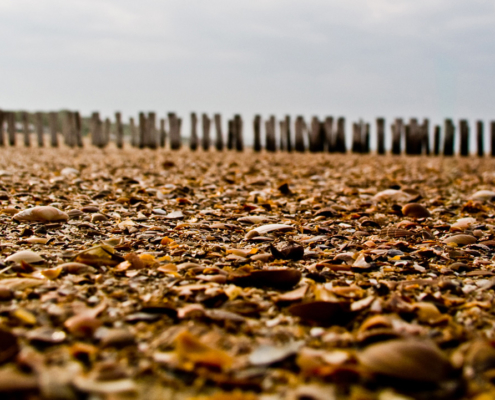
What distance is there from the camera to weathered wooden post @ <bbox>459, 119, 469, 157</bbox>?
502 inches

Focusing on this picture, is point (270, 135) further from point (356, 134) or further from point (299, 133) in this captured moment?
point (356, 134)

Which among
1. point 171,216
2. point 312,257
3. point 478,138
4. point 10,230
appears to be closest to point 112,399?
point 312,257

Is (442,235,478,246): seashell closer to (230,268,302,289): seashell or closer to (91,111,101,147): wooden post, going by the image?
(230,268,302,289): seashell

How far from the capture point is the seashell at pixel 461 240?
2.57m

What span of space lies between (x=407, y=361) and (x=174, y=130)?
1180cm

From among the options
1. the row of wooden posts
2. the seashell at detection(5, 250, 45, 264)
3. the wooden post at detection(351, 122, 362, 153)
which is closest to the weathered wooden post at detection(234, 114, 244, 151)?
the row of wooden posts

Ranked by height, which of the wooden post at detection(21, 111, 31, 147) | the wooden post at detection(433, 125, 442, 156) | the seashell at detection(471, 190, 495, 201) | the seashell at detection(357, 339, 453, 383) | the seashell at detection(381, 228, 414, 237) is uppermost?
the wooden post at detection(21, 111, 31, 147)

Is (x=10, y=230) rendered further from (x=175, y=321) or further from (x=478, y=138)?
(x=478, y=138)

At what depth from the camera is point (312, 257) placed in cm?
226

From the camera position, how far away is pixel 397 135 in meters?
12.8

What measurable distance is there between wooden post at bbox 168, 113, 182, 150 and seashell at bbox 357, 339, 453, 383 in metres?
11.6

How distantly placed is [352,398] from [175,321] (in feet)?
1.99

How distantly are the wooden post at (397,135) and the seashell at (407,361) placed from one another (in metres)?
12.2

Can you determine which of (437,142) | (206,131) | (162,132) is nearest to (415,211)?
(206,131)
